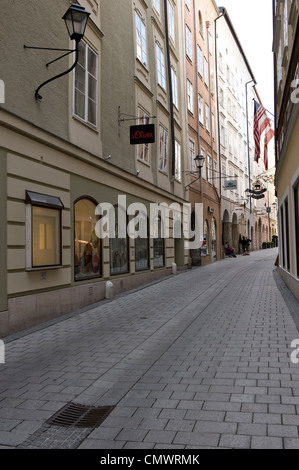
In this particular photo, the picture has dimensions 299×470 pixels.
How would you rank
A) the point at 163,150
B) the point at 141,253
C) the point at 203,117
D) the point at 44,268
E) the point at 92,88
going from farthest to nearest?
the point at 203,117 < the point at 163,150 < the point at 141,253 < the point at 92,88 < the point at 44,268

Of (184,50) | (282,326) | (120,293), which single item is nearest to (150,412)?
(282,326)

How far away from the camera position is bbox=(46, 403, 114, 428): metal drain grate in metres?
4.03

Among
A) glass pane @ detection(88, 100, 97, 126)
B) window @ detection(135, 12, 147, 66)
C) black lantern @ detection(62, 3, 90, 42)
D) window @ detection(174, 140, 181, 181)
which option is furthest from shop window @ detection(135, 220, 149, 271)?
black lantern @ detection(62, 3, 90, 42)

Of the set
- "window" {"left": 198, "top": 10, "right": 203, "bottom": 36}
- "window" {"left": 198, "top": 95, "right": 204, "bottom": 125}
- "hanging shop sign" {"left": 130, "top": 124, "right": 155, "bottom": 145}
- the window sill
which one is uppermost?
"window" {"left": 198, "top": 10, "right": 203, "bottom": 36}

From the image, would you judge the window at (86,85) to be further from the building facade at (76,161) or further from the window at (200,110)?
the window at (200,110)

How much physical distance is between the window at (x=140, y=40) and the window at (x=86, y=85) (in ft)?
15.2

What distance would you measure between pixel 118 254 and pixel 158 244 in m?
4.84

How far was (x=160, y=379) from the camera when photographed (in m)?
5.22

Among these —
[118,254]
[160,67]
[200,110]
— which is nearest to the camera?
[118,254]

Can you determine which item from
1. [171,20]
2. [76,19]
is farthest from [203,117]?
[76,19]

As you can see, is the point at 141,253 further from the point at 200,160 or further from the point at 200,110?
the point at 200,110

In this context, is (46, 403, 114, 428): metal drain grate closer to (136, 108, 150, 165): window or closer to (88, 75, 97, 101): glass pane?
(88, 75, 97, 101): glass pane

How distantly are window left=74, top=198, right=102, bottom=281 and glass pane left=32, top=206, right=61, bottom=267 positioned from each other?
1084 millimetres

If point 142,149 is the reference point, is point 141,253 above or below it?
below
